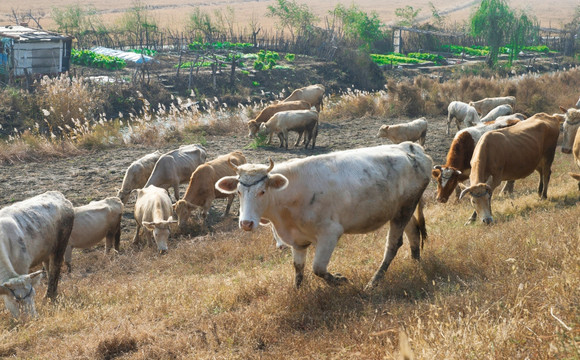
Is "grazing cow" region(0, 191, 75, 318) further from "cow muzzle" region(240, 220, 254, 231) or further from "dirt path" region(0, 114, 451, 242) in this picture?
"dirt path" region(0, 114, 451, 242)

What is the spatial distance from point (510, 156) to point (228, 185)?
240 inches

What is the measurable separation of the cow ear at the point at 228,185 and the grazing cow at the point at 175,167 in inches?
290

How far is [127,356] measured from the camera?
5.71m

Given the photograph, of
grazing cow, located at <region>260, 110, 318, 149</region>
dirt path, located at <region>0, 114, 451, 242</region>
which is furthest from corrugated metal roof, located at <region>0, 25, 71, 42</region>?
grazing cow, located at <region>260, 110, 318, 149</region>

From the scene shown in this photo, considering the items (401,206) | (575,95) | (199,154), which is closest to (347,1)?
(575,95)

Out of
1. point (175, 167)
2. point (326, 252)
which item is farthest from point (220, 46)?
point (326, 252)

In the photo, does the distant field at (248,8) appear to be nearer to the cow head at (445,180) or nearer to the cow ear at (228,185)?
the cow head at (445,180)

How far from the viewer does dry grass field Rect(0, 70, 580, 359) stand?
460 centimetres

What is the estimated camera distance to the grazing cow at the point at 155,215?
37.1 feet

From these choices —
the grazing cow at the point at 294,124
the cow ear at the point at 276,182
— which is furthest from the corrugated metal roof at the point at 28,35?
the cow ear at the point at 276,182

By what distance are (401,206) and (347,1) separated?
398ft

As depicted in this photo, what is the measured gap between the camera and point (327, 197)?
22.8 ft

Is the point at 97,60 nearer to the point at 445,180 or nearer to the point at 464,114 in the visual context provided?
the point at 464,114

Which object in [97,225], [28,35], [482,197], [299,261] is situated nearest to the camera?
[299,261]
